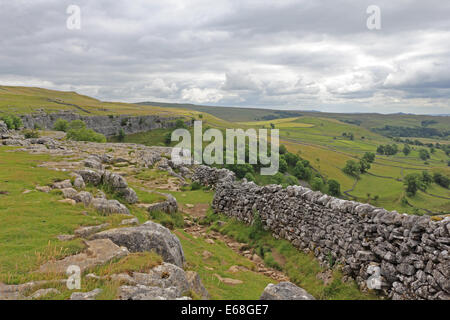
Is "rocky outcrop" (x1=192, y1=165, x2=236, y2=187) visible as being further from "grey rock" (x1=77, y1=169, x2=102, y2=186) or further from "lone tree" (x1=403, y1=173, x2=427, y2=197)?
"lone tree" (x1=403, y1=173, x2=427, y2=197)

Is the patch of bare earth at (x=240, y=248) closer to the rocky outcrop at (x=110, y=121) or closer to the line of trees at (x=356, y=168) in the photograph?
the rocky outcrop at (x=110, y=121)

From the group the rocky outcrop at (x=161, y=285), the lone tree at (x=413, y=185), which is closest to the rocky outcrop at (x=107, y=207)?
the rocky outcrop at (x=161, y=285)

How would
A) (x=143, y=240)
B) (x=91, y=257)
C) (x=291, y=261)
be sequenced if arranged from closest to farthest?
(x=91, y=257) < (x=143, y=240) < (x=291, y=261)

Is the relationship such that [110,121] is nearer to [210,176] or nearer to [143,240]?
[210,176]

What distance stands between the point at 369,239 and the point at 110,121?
119m

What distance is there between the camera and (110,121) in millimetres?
114625

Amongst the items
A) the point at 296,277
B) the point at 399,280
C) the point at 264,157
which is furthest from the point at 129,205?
the point at 264,157

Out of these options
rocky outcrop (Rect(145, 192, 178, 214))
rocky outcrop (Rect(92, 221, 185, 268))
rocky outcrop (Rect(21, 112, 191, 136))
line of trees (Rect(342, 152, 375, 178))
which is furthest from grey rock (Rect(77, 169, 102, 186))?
line of trees (Rect(342, 152, 375, 178))

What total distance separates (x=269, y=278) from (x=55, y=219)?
9.15 m

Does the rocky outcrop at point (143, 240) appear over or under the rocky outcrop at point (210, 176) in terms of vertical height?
over

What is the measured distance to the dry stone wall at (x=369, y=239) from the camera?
8117 millimetres

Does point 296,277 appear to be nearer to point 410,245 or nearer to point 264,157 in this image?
point 410,245

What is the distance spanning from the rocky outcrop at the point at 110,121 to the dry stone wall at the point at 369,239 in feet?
306

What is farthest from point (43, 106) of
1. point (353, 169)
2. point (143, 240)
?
point (353, 169)
